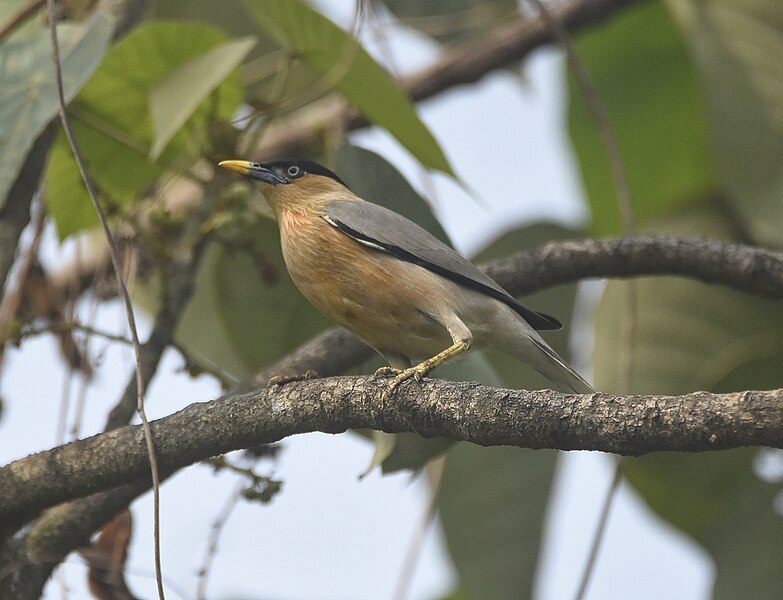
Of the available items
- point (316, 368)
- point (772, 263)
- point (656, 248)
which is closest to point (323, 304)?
point (316, 368)

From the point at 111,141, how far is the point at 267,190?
60 centimetres

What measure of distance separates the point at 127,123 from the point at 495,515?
223cm

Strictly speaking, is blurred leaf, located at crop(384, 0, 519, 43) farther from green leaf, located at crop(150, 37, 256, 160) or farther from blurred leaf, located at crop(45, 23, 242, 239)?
green leaf, located at crop(150, 37, 256, 160)

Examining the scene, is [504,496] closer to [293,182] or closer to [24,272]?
[293,182]

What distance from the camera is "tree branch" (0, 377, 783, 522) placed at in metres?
2.03

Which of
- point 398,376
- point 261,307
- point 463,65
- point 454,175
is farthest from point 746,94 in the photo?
point 398,376

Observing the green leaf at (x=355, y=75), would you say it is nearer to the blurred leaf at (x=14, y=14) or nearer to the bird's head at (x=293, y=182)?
the bird's head at (x=293, y=182)

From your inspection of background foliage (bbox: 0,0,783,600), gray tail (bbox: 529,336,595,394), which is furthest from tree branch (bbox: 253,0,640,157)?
gray tail (bbox: 529,336,595,394)

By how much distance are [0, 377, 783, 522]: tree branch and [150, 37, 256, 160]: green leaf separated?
1.00 metres

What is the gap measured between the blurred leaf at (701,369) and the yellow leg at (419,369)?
136 cm

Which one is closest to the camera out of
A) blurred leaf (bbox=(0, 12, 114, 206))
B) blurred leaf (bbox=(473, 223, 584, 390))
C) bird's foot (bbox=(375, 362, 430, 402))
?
bird's foot (bbox=(375, 362, 430, 402))

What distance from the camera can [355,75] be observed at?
3717 mm

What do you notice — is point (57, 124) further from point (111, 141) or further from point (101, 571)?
point (101, 571)

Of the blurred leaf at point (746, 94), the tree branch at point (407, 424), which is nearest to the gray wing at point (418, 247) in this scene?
the tree branch at point (407, 424)
